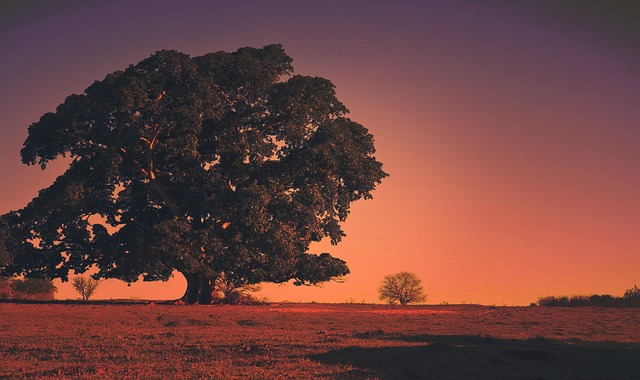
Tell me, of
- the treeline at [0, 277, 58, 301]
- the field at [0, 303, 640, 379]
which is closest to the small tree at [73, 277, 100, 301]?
the treeline at [0, 277, 58, 301]

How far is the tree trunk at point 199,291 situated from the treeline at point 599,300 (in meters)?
26.4

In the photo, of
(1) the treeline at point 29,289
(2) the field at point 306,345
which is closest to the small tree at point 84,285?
(1) the treeline at point 29,289

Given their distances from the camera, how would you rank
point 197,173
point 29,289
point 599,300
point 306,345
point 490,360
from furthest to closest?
point 29,289 < point 599,300 < point 197,173 < point 306,345 < point 490,360

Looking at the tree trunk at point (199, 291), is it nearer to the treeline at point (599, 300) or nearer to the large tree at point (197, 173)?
the large tree at point (197, 173)

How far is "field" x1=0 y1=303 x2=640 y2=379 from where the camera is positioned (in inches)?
734

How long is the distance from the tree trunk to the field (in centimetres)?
796

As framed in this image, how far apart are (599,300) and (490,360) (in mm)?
37397

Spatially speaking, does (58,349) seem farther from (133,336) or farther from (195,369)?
(195,369)

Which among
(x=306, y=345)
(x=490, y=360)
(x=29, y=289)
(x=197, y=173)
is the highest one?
(x=197, y=173)

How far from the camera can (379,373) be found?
18516mm

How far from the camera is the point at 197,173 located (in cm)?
4675

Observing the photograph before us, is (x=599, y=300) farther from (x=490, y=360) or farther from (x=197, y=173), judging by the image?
(x=490, y=360)

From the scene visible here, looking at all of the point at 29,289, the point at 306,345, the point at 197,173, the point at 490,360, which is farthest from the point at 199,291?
the point at 29,289

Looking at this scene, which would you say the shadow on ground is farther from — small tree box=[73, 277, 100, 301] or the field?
small tree box=[73, 277, 100, 301]
